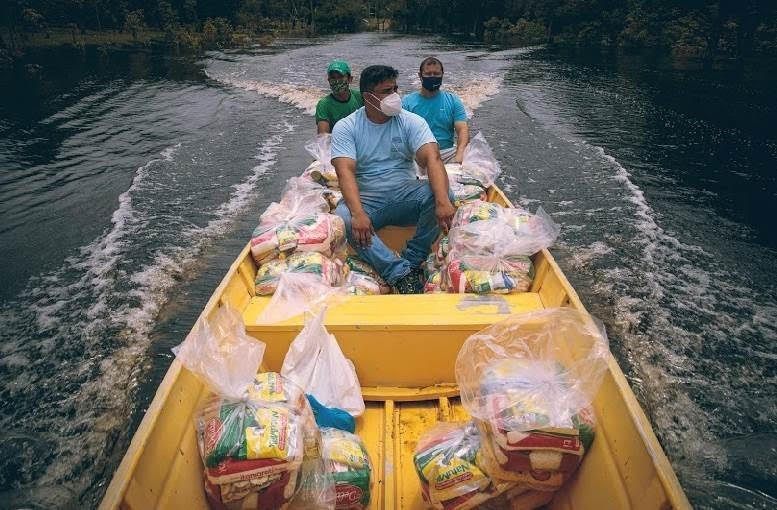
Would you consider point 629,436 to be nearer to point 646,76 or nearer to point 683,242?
point 683,242

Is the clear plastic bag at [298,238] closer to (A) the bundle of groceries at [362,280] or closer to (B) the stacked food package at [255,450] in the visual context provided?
(A) the bundle of groceries at [362,280]

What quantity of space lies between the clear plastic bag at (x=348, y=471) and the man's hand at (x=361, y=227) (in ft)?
5.47

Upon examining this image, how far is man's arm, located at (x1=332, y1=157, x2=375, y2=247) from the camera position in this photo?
353 cm

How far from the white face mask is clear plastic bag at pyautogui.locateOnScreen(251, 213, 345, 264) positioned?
0.91m

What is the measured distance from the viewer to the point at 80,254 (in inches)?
260

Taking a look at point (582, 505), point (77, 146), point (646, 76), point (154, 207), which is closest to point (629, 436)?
point (582, 505)

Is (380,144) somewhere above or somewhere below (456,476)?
above

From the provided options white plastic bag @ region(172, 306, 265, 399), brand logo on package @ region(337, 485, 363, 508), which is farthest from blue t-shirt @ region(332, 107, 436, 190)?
brand logo on package @ region(337, 485, 363, 508)

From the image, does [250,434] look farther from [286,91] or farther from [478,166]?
[286,91]

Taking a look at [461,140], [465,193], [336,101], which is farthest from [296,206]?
[336,101]

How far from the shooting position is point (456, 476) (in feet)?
6.48

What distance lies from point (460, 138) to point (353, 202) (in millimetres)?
2303

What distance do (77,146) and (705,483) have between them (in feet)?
42.8

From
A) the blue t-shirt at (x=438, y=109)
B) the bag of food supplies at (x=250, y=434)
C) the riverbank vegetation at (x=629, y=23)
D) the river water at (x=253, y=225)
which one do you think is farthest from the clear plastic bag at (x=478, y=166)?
the riverbank vegetation at (x=629, y=23)
